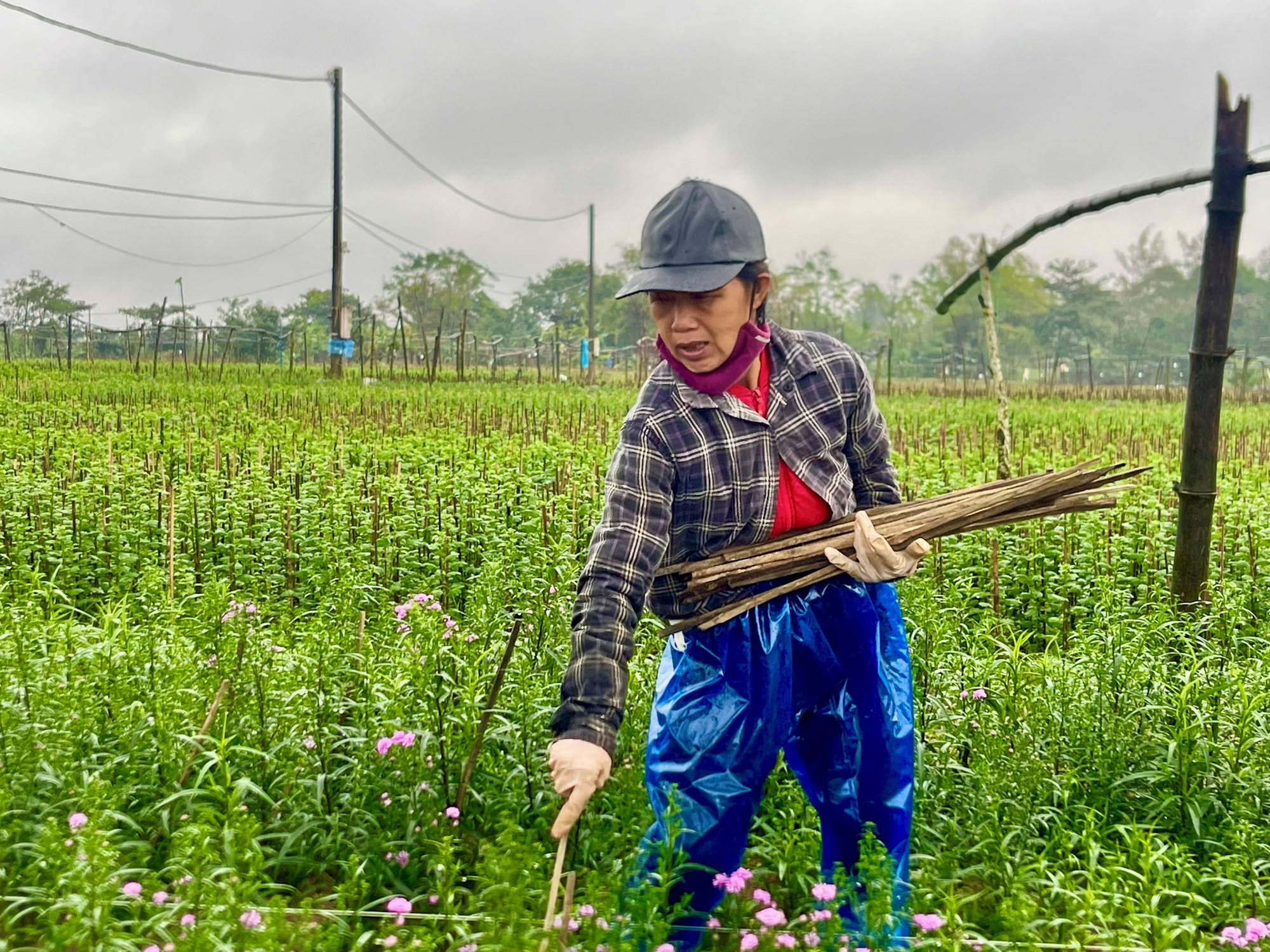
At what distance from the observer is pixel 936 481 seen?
7500 millimetres

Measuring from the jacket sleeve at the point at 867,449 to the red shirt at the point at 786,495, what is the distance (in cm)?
18

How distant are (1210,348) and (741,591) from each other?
2.68 metres

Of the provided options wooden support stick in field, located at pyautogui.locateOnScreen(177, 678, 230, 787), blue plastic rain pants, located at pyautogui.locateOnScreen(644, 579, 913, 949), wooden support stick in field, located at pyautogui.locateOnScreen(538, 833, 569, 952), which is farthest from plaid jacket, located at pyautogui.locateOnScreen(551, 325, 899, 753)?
wooden support stick in field, located at pyautogui.locateOnScreen(177, 678, 230, 787)

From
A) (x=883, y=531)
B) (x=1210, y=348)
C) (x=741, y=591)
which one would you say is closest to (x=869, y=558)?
(x=883, y=531)

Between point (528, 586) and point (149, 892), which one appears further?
point (528, 586)

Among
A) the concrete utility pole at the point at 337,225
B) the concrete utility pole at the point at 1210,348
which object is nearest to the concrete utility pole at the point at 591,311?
the concrete utility pole at the point at 337,225

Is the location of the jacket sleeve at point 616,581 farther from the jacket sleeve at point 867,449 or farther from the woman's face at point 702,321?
the jacket sleeve at point 867,449

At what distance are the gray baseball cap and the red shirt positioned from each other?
0.25 meters

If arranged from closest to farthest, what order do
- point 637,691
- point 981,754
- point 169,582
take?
point 981,754 < point 637,691 < point 169,582

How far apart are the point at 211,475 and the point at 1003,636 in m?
5.03

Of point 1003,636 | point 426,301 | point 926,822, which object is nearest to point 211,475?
point 1003,636

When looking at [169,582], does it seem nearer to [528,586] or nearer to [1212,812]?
[528,586]

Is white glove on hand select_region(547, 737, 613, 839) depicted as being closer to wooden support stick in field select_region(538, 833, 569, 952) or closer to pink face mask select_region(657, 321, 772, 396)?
wooden support stick in field select_region(538, 833, 569, 952)

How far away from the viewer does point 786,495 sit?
7.22 feet
